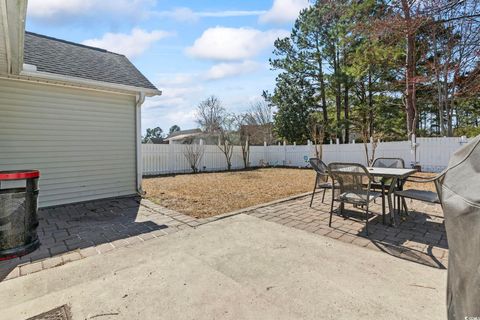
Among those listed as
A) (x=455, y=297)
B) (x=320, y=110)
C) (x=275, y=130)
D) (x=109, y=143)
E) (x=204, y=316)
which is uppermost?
(x=320, y=110)

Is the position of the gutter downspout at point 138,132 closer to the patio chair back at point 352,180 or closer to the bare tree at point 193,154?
the patio chair back at point 352,180

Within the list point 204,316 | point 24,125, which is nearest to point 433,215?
point 204,316

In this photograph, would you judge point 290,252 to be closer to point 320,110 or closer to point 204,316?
point 204,316

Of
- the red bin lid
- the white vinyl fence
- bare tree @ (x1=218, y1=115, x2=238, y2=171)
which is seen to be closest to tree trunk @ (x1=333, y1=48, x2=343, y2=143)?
the white vinyl fence

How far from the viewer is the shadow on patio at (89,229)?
265 cm

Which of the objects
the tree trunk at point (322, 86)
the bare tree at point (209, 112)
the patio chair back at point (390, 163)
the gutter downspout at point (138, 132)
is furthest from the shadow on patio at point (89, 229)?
the bare tree at point (209, 112)

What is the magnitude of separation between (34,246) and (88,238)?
57 centimetres

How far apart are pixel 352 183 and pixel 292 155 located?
10.0m

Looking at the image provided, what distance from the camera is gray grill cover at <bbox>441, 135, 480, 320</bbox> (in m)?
0.93

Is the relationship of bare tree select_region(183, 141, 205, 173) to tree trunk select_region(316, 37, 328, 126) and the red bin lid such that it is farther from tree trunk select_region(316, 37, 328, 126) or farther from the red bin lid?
tree trunk select_region(316, 37, 328, 126)

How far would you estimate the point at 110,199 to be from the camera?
5242 mm

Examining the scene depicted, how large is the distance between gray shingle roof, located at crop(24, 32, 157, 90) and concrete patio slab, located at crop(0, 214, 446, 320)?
386 centimetres

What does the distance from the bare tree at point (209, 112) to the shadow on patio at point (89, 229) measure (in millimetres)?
19678

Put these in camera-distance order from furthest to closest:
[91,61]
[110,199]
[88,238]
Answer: [91,61] → [110,199] → [88,238]
